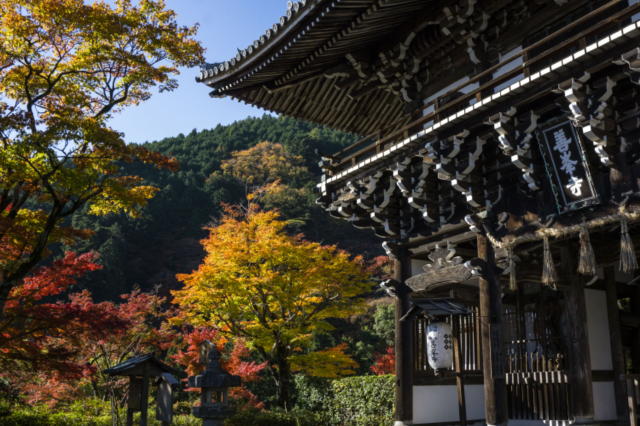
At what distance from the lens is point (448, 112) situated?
9.18 meters

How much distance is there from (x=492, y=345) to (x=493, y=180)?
2.52 meters

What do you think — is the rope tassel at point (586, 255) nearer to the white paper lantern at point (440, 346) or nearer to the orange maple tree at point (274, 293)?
the white paper lantern at point (440, 346)

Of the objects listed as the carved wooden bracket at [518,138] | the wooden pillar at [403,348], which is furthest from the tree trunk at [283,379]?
the carved wooden bracket at [518,138]

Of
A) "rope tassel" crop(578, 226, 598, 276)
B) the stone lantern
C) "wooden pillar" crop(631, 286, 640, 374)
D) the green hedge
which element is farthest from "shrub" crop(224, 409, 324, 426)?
"rope tassel" crop(578, 226, 598, 276)

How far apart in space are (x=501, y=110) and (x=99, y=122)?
819 cm

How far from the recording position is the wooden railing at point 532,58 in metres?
6.50

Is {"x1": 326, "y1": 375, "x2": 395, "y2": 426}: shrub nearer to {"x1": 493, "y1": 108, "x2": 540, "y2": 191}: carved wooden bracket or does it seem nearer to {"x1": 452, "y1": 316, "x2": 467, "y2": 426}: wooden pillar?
{"x1": 452, "y1": 316, "x2": 467, "y2": 426}: wooden pillar

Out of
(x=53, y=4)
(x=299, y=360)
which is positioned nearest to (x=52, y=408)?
(x=299, y=360)

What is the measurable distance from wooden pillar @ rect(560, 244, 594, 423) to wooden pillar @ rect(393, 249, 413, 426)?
8.15 feet

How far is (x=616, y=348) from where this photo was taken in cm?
920

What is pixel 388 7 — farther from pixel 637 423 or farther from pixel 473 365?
pixel 637 423

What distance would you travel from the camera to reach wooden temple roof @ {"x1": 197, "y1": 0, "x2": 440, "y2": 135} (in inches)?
339

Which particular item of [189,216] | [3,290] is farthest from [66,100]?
[189,216]

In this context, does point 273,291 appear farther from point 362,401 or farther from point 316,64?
point 316,64
